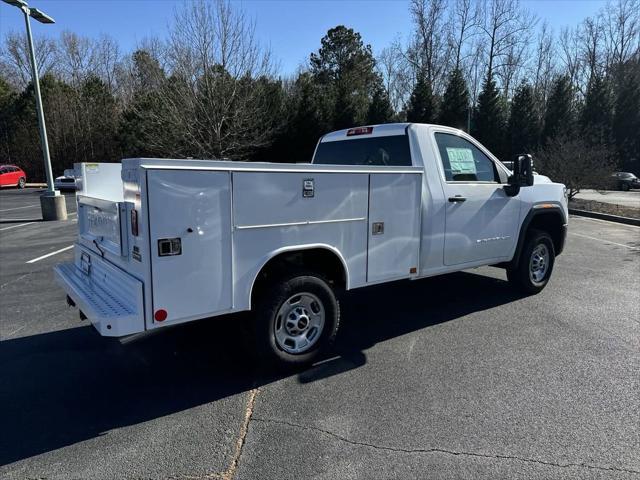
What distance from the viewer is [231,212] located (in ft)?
11.1

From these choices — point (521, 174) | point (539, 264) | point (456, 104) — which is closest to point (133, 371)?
point (521, 174)

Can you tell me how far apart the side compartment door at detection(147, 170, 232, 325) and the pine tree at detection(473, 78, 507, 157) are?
37.5m

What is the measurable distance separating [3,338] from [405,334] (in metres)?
4.36

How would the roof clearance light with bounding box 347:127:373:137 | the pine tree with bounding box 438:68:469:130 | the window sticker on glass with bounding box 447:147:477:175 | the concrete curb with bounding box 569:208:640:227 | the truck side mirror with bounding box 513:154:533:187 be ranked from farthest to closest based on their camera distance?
1. the pine tree with bounding box 438:68:469:130
2. the concrete curb with bounding box 569:208:640:227
3. the truck side mirror with bounding box 513:154:533:187
4. the roof clearance light with bounding box 347:127:373:137
5. the window sticker on glass with bounding box 447:147:477:175

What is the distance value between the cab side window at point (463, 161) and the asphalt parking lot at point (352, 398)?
1684 millimetres

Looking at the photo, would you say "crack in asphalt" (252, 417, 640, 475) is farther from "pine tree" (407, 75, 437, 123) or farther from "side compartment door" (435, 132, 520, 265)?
"pine tree" (407, 75, 437, 123)

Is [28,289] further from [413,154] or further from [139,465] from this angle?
[413,154]

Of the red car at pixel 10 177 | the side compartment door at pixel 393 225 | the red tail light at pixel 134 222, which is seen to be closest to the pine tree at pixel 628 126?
the side compartment door at pixel 393 225

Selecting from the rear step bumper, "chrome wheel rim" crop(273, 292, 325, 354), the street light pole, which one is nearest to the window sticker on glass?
"chrome wheel rim" crop(273, 292, 325, 354)

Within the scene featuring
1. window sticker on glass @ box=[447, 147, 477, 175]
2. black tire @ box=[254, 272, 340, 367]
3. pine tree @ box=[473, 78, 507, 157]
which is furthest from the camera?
pine tree @ box=[473, 78, 507, 157]

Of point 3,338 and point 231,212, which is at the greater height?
point 231,212

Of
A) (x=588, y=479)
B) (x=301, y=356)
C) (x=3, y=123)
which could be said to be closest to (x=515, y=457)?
(x=588, y=479)

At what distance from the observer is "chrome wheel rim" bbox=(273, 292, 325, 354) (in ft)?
12.9

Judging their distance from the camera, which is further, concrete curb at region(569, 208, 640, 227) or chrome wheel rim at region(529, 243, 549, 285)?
concrete curb at region(569, 208, 640, 227)
